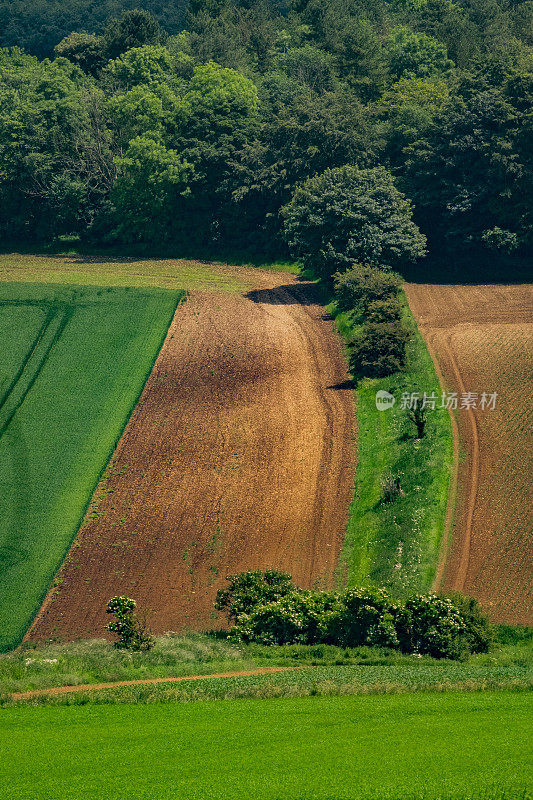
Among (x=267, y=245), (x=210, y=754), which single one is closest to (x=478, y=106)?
(x=267, y=245)

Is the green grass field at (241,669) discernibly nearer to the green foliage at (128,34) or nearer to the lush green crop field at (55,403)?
the lush green crop field at (55,403)

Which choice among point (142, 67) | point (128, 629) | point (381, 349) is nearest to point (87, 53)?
point (142, 67)

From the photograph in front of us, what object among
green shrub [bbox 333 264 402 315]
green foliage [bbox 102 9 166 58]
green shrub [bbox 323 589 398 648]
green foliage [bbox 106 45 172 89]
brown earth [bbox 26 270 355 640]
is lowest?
green shrub [bbox 323 589 398 648]

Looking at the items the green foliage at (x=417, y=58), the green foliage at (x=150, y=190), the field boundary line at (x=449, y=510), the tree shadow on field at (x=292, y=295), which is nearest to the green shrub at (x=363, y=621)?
the field boundary line at (x=449, y=510)

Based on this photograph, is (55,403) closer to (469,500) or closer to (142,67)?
(469,500)

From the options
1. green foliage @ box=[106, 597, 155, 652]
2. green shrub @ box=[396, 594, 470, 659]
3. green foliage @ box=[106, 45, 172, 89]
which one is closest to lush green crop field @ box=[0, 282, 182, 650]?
green foliage @ box=[106, 597, 155, 652]

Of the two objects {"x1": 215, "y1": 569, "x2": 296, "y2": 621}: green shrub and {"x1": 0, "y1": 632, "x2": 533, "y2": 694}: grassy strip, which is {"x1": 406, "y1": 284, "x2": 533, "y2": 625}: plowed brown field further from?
{"x1": 215, "y1": 569, "x2": 296, "y2": 621}: green shrub
